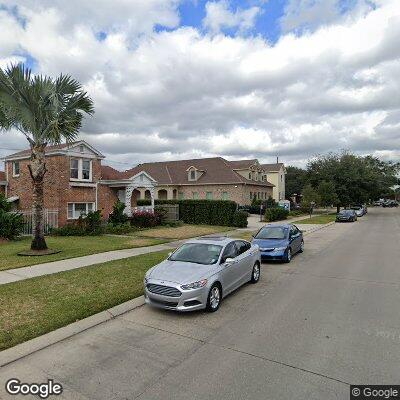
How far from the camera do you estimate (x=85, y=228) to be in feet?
67.4

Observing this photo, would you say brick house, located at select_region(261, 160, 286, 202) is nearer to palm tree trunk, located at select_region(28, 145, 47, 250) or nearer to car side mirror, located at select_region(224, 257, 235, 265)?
palm tree trunk, located at select_region(28, 145, 47, 250)

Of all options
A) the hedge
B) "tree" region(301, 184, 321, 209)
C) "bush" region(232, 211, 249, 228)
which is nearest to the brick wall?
the hedge

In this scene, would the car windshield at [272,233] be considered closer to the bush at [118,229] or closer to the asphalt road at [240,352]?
the asphalt road at [240,352]

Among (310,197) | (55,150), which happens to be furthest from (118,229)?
(310,197)

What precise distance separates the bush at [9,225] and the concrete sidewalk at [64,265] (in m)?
6.51

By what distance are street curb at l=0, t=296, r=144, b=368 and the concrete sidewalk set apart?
12.3 ft

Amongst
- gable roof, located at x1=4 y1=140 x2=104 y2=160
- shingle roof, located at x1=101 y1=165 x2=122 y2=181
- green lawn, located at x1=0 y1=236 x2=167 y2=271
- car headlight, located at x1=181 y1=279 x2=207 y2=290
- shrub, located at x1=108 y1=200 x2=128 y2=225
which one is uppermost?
gable roof, located at x1=4 y1=140 x2=104 y2=160

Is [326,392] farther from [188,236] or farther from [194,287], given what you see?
[188,236]

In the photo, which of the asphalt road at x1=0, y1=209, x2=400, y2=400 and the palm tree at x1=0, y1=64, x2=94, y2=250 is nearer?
the asphalt road at x1=0, y1=209, x2=400, y2=400

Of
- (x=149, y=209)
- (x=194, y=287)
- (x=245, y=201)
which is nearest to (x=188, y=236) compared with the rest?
(x=149, y=209)

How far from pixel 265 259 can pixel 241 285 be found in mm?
4263

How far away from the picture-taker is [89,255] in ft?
43.8

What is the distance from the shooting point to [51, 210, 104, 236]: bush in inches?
786

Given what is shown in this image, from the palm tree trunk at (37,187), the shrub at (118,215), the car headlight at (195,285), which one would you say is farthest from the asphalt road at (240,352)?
the shrub at (118,215)
